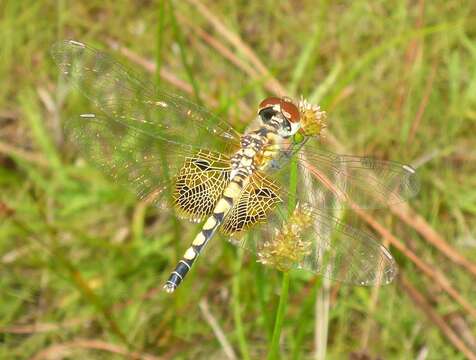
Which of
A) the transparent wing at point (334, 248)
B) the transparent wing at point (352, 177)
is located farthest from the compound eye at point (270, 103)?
the transparent wing at point (334, 248)

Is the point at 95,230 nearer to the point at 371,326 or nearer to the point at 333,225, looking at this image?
the point at 371,326

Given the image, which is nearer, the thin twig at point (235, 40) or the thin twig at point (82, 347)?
the thin twig at point (82, 347)

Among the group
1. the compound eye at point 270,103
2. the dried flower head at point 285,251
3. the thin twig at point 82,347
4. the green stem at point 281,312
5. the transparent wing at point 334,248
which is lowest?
the green stem at point 281,312

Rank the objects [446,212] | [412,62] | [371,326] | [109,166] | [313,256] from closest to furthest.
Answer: [313,256], [109,166], [371,326], [446,212], [412,62]

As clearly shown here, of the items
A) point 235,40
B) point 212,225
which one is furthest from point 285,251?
point 235,40

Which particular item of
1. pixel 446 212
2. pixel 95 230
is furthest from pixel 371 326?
pixel 95 230

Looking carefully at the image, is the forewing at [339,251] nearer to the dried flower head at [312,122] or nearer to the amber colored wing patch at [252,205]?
the amber colored wing patch at [252,205]

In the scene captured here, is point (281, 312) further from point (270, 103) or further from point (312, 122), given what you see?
point (270, 103)
